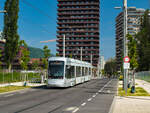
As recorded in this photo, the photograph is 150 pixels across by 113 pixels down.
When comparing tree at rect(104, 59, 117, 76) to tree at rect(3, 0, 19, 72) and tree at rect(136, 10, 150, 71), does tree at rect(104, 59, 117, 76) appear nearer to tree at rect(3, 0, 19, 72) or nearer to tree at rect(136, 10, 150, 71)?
tree at rect(136, 10, 150, 71)

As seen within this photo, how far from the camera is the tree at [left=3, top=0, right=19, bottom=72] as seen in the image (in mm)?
60000

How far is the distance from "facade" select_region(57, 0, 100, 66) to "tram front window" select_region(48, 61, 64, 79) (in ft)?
315

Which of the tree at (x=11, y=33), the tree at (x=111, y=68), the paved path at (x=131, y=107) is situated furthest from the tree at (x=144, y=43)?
the paved path at (x=131, y=107)

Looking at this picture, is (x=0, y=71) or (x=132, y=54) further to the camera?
(x=0, y=71)

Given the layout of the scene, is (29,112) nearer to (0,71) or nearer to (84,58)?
(0,71)

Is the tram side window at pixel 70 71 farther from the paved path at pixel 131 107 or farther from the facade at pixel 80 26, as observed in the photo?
the facade at pixel 80 26

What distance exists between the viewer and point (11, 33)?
60.2 meters

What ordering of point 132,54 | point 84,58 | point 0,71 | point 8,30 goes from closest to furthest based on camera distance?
point 132,54
point 0,71
point 8,30
point 84,58

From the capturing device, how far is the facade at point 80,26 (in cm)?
12212

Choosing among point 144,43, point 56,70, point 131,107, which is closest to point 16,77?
point 56,70

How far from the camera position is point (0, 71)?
119 ft

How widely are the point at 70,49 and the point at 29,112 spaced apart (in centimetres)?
11110

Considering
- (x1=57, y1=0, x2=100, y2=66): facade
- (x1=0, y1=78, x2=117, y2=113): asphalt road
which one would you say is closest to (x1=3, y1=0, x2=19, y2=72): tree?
(x1=0, y1=78, x2=117, y2=113): asphalt road

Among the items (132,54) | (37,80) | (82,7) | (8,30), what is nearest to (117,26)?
(82,7)
